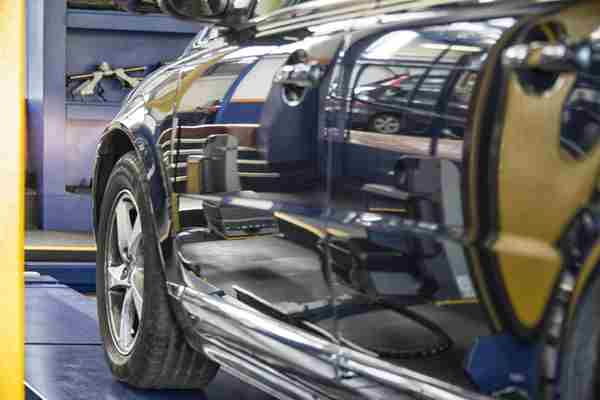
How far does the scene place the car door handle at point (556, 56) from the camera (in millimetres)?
1256

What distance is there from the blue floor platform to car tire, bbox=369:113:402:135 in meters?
1.39

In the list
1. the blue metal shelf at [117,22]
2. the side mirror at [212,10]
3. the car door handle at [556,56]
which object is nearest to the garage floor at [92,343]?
the car door handle at [556,56]

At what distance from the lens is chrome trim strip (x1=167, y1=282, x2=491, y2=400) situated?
5.29 ft

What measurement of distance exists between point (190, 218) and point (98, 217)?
776mm

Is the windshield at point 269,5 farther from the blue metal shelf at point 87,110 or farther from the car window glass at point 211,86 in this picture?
the blue metal shelf at point 87,110

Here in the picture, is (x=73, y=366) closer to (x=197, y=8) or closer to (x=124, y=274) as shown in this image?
(x=124, y=274)

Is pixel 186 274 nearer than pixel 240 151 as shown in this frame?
No

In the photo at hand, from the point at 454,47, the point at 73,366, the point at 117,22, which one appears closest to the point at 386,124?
the point at 454,47

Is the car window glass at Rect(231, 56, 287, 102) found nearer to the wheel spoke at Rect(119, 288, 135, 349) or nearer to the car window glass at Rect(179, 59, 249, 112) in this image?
the car window glass at Rect(179, 59, 249, 112)

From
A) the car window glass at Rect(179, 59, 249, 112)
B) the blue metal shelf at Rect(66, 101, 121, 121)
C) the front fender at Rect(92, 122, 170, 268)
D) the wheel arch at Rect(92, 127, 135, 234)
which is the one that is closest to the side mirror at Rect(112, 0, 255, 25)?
the car window glass at Rect(179, 59, 249, 112)

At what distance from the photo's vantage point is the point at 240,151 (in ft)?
7.20

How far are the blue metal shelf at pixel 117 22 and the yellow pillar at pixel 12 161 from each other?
872 cm

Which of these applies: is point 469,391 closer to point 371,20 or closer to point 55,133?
point 371,20

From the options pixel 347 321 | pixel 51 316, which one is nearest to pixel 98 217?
pixel 51 316
